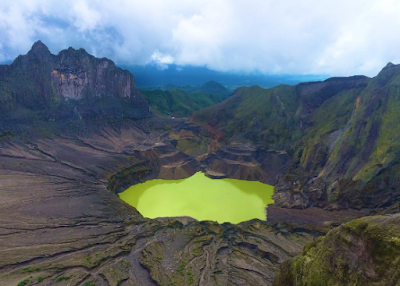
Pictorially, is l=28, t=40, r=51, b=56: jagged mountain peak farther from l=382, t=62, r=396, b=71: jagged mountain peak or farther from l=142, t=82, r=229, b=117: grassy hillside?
l=382, t=62, r=396, b=71: jagged mountain peak

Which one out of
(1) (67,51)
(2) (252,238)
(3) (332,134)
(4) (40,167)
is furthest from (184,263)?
(1) (67,51)

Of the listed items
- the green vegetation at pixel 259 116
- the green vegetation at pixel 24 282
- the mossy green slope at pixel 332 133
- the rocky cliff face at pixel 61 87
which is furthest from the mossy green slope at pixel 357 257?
the rocky cliff face at pixel 61 87

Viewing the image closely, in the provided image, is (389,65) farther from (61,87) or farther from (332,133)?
(61,87)

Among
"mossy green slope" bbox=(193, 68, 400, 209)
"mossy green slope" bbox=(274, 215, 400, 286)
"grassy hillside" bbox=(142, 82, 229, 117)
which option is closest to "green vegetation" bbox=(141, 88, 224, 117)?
"grassy hillside" bbox=(142, 82, 229, 117)

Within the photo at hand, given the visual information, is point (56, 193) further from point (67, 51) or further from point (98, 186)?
point (67, 51)

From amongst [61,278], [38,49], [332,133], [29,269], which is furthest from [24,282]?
[38,49]

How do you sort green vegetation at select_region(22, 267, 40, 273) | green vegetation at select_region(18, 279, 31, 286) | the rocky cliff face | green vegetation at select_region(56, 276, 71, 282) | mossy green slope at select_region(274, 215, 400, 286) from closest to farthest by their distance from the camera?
mossy green slope at select_region(274, 215, 400, 286) → green vegetation at select_region(18, 279, 31, 286) → green vegetation at select_region(56, 276, 71, 282) → green vegetation at select_region(22, 267, 40, 273) → the rocky cliff face
